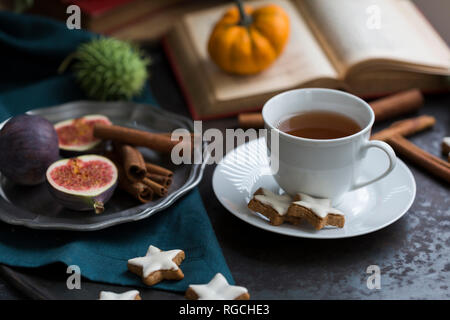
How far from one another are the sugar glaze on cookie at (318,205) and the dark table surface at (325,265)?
0.09 meters

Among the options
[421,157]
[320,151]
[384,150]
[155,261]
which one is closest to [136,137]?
[155,261]

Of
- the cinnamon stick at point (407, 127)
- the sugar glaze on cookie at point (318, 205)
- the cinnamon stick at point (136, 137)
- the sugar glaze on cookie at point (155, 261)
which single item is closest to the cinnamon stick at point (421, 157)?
the cinnamon stick at point (407, 127)

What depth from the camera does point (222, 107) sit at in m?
2.01

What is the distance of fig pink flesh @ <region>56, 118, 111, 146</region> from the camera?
1791 mm

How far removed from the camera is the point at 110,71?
2.02 metres

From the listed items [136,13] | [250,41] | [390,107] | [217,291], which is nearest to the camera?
[217,291]

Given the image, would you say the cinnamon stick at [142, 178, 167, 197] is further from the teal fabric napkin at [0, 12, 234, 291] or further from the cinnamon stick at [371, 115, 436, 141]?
the cinnamon stick at [371, 115, 436, 141]

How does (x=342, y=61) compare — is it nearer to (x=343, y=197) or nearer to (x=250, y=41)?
(x=250, y=41)

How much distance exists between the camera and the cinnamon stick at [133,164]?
63.1 inches

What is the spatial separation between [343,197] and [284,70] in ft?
2.40

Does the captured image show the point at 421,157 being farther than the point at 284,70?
No
